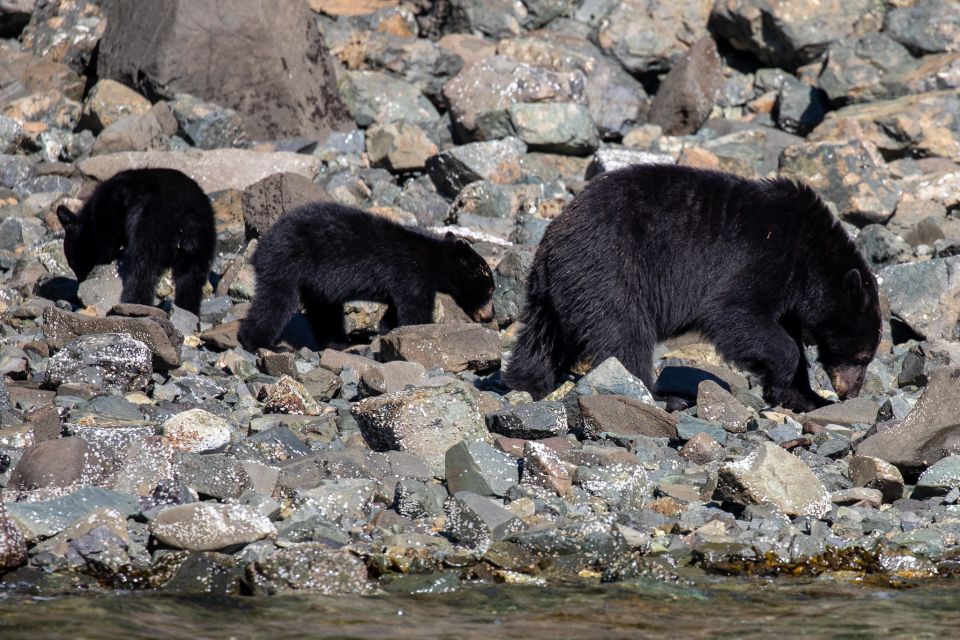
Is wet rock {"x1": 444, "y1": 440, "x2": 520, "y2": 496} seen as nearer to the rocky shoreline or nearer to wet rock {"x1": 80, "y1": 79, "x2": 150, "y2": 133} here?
the rocky shoreline

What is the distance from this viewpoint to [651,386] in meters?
7.27

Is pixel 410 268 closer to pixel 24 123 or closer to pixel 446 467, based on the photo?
pixel 446 467

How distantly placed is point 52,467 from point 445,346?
328 cm

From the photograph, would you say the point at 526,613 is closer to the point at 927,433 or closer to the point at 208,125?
the point at 927,433

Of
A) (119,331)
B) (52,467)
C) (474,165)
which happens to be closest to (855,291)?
(119,331)

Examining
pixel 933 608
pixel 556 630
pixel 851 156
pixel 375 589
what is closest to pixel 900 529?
pixel 933 608

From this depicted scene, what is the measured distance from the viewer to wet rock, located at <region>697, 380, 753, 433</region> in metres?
6.90

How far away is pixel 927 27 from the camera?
15.5m

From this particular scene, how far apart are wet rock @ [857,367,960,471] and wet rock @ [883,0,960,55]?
33.5 ft

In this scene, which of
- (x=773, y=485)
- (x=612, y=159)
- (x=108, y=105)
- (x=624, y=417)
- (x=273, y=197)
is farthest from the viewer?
(x=108, y=105)

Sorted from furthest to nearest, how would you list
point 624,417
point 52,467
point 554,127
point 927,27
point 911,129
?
point 927,27, point 911,129, point 554,127, point 624,417, point 52,467

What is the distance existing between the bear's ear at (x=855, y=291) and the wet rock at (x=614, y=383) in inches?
63.6

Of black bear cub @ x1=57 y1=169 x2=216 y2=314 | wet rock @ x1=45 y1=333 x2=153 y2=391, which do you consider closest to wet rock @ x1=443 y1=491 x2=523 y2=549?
wet rock @ x1=45 y1=333 x2=153 y2=391

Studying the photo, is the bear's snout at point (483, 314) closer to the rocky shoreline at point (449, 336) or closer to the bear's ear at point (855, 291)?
the rocky shoreline at point (449, 336)
